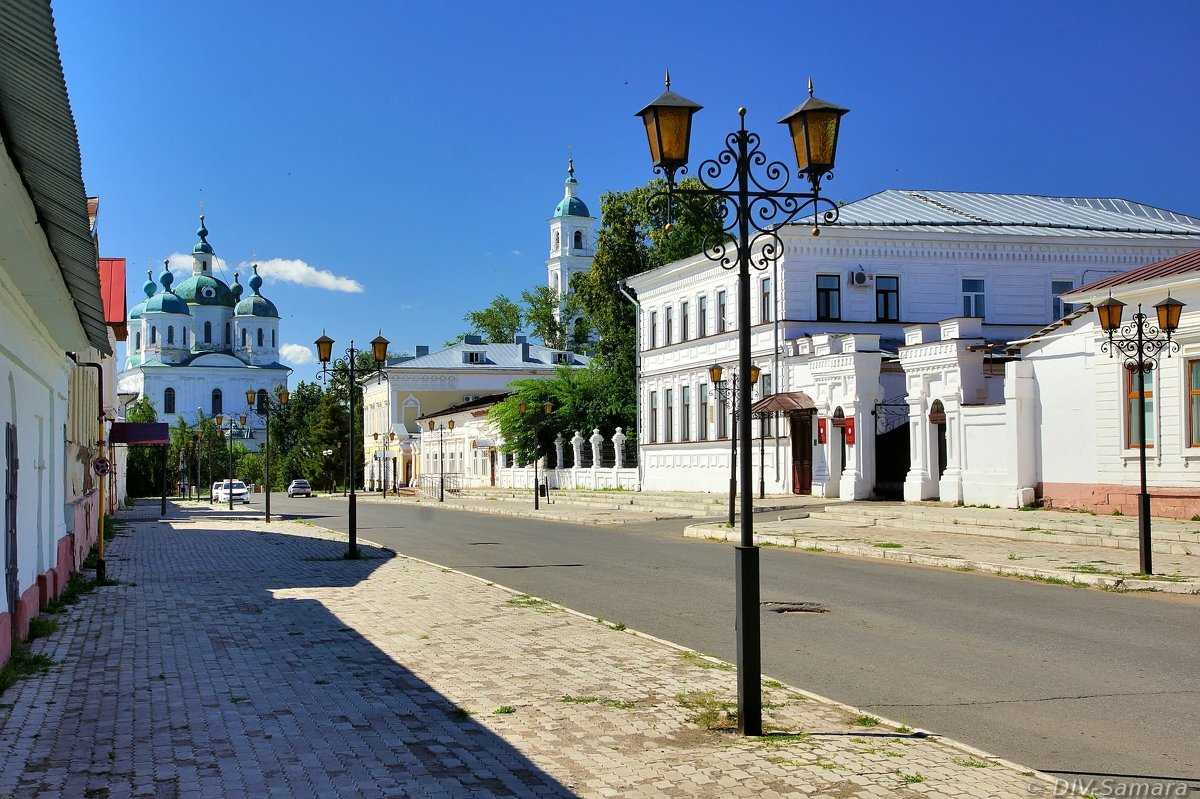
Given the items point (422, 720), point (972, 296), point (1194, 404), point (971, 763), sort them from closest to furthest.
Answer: point (971, 763), point (422, 720), point (1194, 404), point (972, 296)

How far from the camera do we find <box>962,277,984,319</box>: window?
40.5 m

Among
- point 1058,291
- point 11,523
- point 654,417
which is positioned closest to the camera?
point 11,523

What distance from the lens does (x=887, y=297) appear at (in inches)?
1577

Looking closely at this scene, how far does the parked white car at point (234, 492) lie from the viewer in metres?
64.2

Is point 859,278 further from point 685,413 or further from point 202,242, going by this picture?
point 202,242

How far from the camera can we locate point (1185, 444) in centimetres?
2267

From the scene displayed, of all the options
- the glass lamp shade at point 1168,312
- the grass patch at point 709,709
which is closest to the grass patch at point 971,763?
the grass patch at point 709,709

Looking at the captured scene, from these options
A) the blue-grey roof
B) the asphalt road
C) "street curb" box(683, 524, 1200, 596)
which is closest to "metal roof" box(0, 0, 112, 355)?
the asphalt road

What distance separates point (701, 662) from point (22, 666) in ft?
18.2

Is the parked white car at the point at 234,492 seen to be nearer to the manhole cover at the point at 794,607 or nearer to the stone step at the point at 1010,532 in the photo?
the stone step at the point at 1010,532

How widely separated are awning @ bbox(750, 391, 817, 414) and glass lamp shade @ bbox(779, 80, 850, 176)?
1111 inches

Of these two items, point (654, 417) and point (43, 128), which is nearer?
point (43, 128)

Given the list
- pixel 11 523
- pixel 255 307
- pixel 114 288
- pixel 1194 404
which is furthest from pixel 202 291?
pixel 11 523

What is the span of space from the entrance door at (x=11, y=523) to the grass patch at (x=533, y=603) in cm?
529
